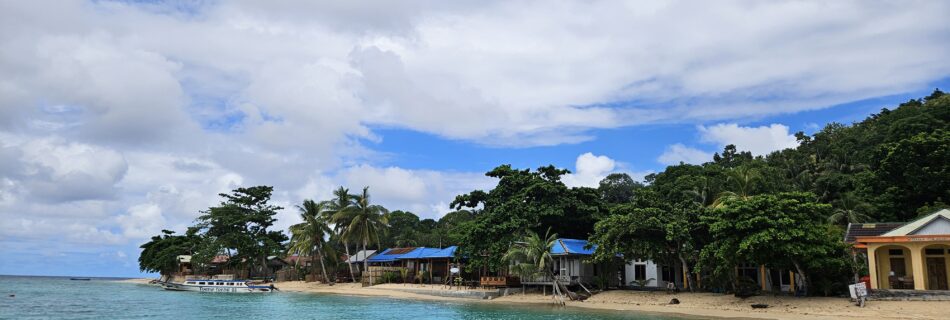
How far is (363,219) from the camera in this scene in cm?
4862

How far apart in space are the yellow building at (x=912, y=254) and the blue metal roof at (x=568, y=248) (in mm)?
13401

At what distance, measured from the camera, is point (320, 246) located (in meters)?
51.0

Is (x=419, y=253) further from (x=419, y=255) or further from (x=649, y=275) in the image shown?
(x=649, y=275)

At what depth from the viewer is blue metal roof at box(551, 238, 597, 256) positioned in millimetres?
33666

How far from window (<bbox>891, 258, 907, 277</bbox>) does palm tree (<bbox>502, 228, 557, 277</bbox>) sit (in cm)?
1468

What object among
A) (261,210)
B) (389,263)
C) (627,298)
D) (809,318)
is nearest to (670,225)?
(627,298)

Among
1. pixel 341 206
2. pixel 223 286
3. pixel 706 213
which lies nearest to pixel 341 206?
pixel 341 206

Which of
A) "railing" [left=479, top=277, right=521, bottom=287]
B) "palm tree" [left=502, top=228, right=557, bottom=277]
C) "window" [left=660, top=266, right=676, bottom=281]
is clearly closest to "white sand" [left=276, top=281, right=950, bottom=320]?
"railing" [left=479, top=277, right=521, bottom=287]

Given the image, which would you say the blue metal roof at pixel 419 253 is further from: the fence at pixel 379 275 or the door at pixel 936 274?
the door at pixel 936 274

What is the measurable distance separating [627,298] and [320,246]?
1153 inches

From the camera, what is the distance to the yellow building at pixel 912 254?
73.0ft

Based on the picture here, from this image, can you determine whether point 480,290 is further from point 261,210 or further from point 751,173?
point 261,210

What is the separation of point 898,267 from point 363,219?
35559 millimetres

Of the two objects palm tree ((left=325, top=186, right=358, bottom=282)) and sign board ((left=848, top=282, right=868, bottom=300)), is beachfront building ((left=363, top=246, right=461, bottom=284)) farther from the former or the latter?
sign board ((left=848, top=282, right=868, bottom=300))
